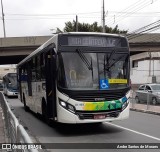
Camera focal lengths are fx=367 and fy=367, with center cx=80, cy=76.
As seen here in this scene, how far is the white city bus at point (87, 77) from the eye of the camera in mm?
11242

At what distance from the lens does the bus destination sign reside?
1185 cm

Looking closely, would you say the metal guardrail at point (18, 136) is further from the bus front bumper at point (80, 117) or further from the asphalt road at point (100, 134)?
the bus front bumper at point (80, 117)

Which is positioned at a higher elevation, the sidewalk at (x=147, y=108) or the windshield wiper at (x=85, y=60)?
the windshield wiper at (x=85, y=60)

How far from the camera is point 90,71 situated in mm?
11453

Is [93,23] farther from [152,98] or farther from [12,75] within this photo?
[152,98]

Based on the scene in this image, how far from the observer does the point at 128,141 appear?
33.7 ft

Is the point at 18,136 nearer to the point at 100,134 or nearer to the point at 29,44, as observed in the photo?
the point at 100,134

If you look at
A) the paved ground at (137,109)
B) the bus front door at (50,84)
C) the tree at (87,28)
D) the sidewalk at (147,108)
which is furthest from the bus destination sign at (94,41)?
the tree at (87,28)

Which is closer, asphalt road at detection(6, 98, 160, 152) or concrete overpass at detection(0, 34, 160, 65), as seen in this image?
asphalt road at detection(6, 98, 160, 152)

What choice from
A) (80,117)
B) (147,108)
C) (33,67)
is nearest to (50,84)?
(80,117)

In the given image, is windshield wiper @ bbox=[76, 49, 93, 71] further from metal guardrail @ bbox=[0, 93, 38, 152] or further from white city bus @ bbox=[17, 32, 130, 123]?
metal guardrail @ bbox=[0, 93, 38, 152]

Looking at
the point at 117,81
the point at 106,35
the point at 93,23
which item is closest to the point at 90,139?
the point at 117,81

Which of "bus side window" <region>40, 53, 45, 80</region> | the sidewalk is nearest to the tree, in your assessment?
the sidewalk

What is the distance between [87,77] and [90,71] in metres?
0.21
